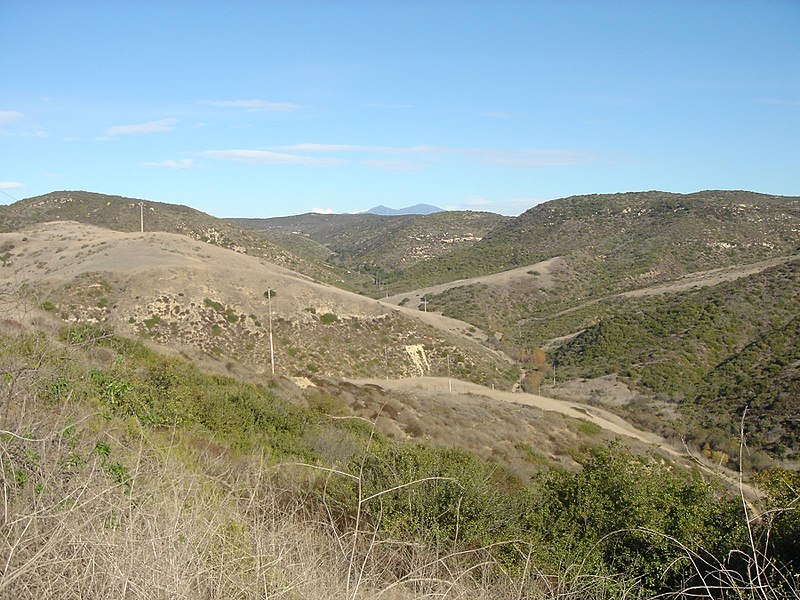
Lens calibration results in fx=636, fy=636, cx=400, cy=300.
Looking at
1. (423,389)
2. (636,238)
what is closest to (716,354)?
(423,389)

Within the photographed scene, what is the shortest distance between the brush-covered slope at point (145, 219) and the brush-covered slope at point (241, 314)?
25.4 meters

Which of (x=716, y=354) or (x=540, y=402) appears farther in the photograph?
(x=716, y=354)

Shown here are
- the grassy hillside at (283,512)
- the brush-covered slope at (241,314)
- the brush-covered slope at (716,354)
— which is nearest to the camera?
the grassy hillside at (283,512)

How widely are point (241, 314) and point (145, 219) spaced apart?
4862 cm

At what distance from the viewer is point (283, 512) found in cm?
559

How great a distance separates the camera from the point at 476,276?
90.7 m

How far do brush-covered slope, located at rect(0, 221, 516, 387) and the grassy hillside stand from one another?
22765 mm

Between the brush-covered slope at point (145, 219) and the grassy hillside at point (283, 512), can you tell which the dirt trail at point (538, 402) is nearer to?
the grassy hillside at point (283, 512)

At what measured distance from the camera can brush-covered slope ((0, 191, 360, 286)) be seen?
78812 millimetres

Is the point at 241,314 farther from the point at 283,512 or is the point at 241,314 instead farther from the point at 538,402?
the point at 283,512

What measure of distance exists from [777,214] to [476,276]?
41.7 metres

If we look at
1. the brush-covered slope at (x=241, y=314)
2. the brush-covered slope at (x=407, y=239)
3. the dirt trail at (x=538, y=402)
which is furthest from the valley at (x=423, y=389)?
the brush-covered slope at (x=407, y=239)

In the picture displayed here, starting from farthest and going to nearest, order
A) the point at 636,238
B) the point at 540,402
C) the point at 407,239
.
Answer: the point at 407,239, the point at 636,238, the point at 540,402

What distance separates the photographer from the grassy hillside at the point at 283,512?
351cm
